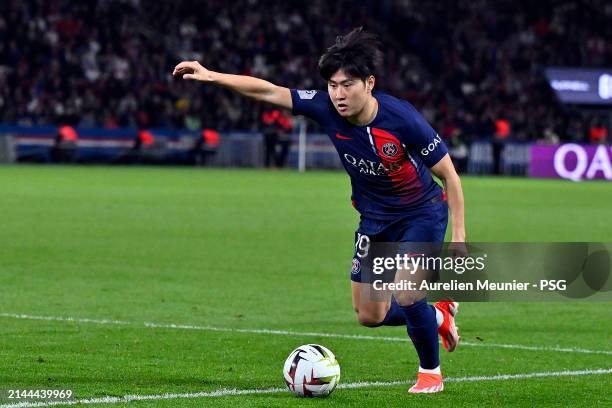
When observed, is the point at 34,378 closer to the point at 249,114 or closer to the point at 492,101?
the point at 249,114

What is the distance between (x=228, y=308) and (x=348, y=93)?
4.39 meters

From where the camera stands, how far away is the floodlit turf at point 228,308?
308 inches

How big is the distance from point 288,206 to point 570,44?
26315 millimetres

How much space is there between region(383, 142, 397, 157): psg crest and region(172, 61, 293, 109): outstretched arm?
634 mm

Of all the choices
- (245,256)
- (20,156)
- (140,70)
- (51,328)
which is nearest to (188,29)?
(140,70)

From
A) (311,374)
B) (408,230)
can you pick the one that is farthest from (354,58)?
(311,374)

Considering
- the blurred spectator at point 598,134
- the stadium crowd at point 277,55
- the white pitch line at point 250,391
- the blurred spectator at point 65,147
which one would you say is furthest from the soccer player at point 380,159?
the blurred spectator at point 598,134

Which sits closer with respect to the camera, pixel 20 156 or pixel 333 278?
pixel 333 278

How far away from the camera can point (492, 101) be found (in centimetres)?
4541

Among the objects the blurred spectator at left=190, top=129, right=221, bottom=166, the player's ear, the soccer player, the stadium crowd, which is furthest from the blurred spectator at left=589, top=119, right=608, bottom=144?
the player's ear

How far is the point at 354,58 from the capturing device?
24.4 feet

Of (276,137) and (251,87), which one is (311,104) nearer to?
(251,87)

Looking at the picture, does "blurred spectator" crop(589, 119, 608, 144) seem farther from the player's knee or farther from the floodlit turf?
the player's knee

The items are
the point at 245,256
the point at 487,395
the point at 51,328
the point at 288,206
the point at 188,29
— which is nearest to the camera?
the point at 487,395
